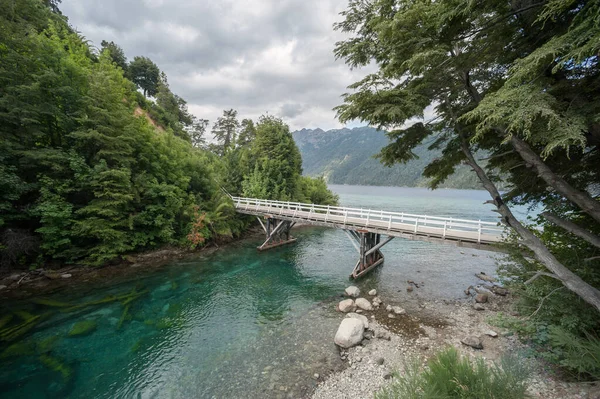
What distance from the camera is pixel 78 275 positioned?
12352 mm

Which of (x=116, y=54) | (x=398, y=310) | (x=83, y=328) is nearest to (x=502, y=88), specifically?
(x=398, y=310)

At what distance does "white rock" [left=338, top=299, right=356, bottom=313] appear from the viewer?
10.3m

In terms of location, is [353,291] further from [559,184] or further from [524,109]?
[524,109]

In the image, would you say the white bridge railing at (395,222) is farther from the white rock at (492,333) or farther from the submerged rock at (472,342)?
the submerged rock at (472,342)

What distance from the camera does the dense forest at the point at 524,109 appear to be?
12.8 feet

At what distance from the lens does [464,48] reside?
6223 millimetres

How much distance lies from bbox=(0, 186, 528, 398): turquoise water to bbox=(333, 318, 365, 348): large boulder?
1.53ft

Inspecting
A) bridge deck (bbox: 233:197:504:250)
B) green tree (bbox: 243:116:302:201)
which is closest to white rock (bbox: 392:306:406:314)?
bridge deck (bbox: 233:197:504:250)

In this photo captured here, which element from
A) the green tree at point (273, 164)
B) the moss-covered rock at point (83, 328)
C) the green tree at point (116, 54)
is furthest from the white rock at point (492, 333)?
Result: the green tree at point (116, 54)

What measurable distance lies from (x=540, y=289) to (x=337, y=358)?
6.14 metres

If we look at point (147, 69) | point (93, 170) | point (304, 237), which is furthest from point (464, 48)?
point (147, 69)

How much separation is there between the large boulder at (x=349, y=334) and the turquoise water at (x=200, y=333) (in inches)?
18.4

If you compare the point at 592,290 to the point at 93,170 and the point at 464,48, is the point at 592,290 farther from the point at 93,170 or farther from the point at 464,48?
the point at 93,170

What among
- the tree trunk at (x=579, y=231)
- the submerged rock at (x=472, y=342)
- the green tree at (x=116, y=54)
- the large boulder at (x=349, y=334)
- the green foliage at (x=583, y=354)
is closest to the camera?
the green foliage at (x=583, y=354)
